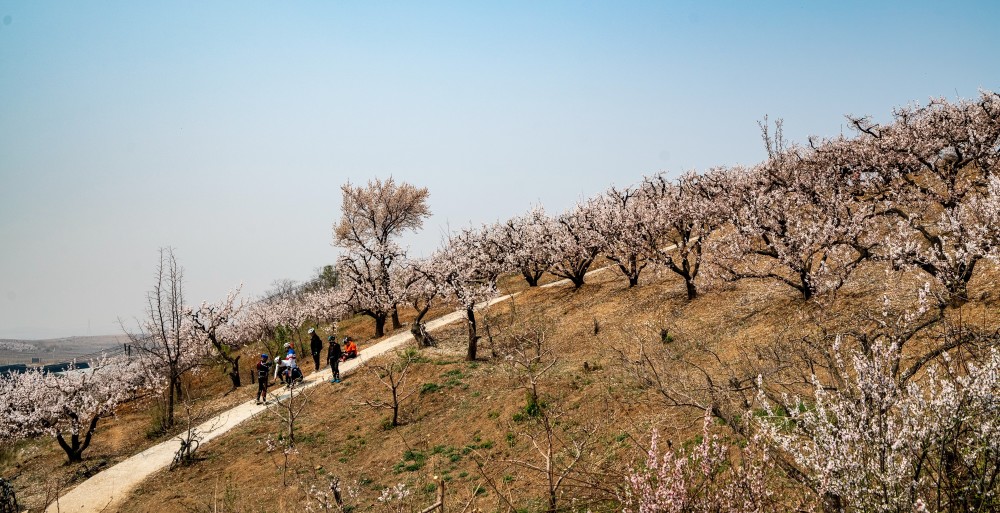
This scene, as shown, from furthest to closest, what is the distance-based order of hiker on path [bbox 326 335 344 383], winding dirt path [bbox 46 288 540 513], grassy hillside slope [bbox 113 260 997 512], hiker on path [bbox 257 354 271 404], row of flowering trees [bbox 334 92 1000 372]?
hiker on path [bbox 326 335 344 383]
hiker on path [bbox 257 354 271 404]
row of flowering trees [bbox 334 92 1000 372]
winding dirt path [bbox 46 288 540 513]
grassy hillside slope [bbox 113 260 997 512]

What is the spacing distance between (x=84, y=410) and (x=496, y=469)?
61.0 ft

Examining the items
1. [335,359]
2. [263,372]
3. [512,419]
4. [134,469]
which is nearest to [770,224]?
[512,419]

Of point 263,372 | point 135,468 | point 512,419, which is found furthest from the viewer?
point 263,372

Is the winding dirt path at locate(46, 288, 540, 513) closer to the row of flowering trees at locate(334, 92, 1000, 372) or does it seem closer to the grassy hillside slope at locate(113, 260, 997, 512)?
the grassy hillside slope at locate(113, 260, 997, 512)

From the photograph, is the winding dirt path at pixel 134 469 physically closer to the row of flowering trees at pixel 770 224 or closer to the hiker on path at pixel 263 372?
the hiker on path at pixel 263 372

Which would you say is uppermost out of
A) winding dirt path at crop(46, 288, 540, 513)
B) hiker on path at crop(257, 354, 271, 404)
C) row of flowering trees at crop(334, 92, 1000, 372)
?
row of flowering trees at crop(334, 92, 1000, 372)

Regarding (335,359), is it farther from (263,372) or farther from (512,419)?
(512,419)

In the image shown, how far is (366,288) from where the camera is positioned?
1425 inches

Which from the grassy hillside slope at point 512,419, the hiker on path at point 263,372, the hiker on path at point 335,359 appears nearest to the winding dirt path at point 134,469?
the hiker on path at point 263,372

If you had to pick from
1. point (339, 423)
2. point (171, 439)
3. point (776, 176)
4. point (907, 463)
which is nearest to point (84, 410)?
point (171, 439)

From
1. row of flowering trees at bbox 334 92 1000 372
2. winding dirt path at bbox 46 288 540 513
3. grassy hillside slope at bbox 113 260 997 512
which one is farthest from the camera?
row of flowering trees at bbox 334 92 1000 372

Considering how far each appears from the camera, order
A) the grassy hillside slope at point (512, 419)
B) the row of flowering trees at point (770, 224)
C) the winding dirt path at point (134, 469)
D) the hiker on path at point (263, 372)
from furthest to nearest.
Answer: the hiker on path at point (263, 372) → the row of flowering trees at point (770, 224) → the winding dirt path at point (134, 469) → the grassy hillside slope at point (512, 419)

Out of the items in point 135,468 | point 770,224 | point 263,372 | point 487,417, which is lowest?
Result: point 135,468

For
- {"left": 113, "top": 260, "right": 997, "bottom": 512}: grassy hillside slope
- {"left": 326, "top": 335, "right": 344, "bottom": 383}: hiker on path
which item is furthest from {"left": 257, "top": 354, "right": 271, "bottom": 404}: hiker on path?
{"left": 326, "top": 335, "right": 344, "bottom": 383}: hiker on path
